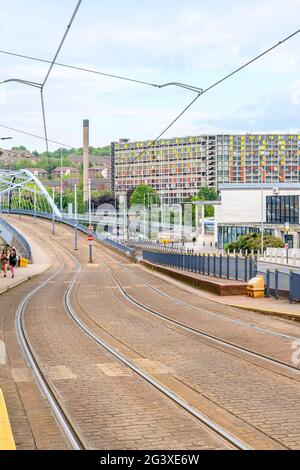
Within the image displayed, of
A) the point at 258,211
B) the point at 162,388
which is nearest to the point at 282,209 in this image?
the point at 258,211

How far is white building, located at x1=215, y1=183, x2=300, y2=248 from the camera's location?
90.8m

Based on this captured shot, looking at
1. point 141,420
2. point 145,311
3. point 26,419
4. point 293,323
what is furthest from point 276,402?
point 145,311

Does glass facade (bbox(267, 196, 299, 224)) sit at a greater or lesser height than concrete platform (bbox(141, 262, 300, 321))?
greater

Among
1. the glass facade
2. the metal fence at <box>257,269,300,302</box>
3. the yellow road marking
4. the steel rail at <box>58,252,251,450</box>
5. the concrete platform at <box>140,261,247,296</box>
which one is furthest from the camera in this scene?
the glass facade

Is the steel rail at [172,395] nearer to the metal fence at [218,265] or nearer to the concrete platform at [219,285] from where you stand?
the concrete platform at [219,285]

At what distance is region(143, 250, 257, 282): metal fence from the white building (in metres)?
41.2

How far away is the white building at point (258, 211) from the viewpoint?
9079 cm

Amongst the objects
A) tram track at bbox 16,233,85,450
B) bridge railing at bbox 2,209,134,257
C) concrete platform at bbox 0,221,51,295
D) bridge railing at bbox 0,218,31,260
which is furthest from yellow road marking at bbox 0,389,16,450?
bridge railing at bbox 2,209,134,257

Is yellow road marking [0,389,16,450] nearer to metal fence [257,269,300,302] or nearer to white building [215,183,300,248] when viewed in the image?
metal fence [257,269,300,302]

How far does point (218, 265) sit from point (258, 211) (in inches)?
2766

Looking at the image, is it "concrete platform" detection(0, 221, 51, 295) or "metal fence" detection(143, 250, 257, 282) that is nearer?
"metal fence" detection(143, 250, 257, 282)

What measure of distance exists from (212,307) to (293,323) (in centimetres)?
530
